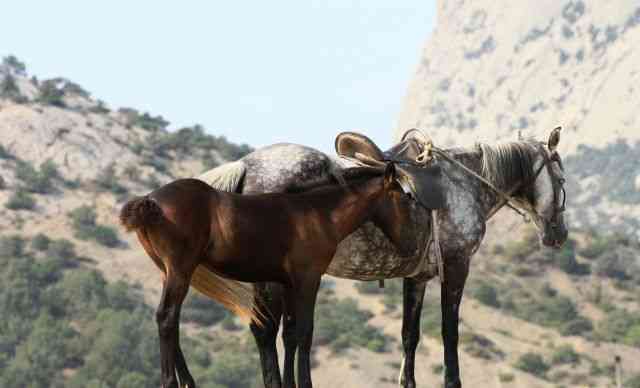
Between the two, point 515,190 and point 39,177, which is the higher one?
point 39,177

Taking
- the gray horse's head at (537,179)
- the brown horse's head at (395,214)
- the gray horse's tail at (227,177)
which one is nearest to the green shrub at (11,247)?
the gray horse's head at (537,179)

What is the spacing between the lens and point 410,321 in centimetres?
1302

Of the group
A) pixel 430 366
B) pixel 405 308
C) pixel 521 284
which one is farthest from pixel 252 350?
pixel 405 308

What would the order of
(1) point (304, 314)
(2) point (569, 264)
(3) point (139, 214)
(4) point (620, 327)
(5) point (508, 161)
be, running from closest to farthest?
1. (3) point (139, 214)
2. (1) point (304, 314)
3. (5) point (508, 161)
4. (4) point (620, 327)
5. (2) point (569, 264)

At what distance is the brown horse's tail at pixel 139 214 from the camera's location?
9.47 m

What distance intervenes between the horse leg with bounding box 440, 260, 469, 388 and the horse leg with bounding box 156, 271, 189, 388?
3699 mm

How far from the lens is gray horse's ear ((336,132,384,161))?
486 inches

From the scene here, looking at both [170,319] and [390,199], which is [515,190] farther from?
[170,319]

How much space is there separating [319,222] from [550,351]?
59305 mm

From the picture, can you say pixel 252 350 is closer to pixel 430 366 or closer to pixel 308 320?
pixel 430 366

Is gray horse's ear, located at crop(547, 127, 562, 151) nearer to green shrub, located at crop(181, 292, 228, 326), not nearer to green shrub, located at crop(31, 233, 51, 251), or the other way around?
green shrub, located at crop(181, 292, 228, 326)

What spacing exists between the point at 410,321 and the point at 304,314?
121 inches

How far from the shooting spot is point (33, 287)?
70438mm

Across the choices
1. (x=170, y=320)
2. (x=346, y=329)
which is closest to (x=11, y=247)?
(x=346, y=329)
